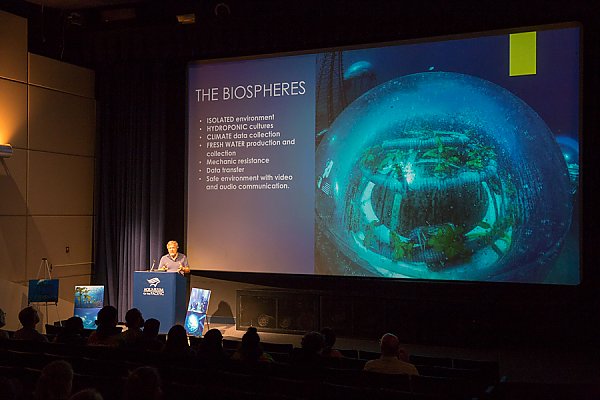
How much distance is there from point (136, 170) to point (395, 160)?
4.20m

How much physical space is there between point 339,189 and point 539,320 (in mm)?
2945

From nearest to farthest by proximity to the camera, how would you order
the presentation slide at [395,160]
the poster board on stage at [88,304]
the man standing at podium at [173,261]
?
the presentation slide at [395,160] → the poster board on stage at [88,304] → the man standing at podium at [173,261]

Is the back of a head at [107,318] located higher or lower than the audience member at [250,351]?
higher

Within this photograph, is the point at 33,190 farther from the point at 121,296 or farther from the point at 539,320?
the point at 539,320

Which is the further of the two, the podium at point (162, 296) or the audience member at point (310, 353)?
the podium at point (162, 296)

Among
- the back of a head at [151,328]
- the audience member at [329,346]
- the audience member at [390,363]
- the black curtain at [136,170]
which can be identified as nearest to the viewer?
the audience member at [390,363]

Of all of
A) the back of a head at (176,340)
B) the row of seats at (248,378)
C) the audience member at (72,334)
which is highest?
the back of a head at (176,340)

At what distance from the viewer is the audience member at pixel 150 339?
4.92 metres

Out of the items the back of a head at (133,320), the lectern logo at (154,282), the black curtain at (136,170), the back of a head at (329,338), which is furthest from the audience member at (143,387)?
the black curtain at (136,170)

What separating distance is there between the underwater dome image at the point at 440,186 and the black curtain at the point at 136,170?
262 centimetres

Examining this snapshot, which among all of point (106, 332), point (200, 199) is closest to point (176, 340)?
point (106, 332)

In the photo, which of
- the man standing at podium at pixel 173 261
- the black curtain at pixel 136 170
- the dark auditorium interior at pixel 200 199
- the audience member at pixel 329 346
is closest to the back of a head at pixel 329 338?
the audience member at pixel 329 346

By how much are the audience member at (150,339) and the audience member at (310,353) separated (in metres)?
1.09

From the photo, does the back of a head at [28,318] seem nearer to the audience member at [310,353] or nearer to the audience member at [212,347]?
the audience member at [212,347]
